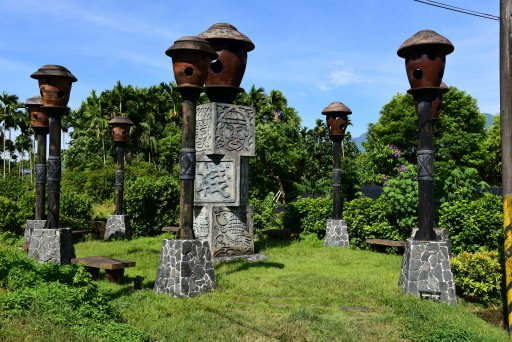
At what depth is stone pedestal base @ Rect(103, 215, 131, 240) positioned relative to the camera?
16.1 metres

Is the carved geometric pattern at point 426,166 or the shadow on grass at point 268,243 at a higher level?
the carved geometric pattern at point 426,166

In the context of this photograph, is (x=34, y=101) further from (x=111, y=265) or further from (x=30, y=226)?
(x=111, y=265)

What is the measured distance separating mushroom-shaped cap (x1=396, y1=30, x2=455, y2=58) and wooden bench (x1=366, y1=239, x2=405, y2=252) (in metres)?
5.62

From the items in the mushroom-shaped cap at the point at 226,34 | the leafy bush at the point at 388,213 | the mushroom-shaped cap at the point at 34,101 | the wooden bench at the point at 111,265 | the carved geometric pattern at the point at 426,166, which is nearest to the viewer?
the wooden bench at the point at 111,265

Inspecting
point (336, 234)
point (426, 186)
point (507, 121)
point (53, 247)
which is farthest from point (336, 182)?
point (53, 247)

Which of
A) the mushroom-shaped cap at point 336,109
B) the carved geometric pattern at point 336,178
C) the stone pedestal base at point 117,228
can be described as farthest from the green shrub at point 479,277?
the stone pedestal base at point 117,228

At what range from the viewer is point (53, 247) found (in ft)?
32.7

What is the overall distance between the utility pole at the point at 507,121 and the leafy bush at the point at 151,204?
12.6m

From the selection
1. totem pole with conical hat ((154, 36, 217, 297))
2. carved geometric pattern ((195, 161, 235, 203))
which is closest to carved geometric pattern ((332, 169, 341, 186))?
carved geometric pattern ((195, 161, 235, 203))

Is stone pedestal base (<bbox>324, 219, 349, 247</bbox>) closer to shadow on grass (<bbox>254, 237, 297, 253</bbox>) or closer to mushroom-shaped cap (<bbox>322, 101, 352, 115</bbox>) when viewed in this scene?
shadow on grass (<bbox>254, 237, 297, 253</bbox>)

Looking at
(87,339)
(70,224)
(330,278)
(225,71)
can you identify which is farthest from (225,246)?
(70,224)

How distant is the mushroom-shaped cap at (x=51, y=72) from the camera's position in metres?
10.1

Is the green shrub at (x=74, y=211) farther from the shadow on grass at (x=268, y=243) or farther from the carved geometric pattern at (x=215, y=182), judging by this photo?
the carved geometric pattern at (x=215, y=182)

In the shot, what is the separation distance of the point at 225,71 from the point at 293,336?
26.1ft
